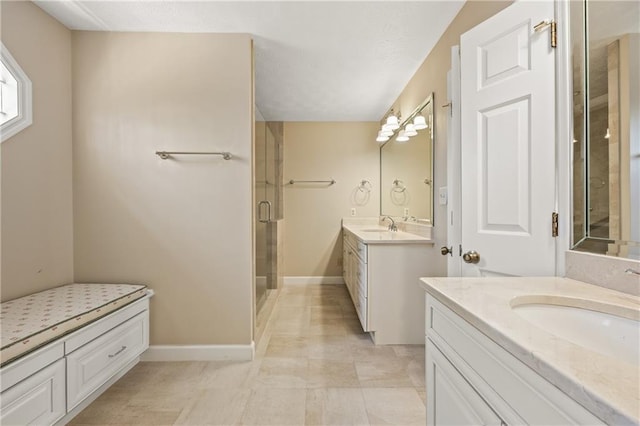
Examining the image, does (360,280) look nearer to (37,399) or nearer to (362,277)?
(362,277)

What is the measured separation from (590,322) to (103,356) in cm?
225

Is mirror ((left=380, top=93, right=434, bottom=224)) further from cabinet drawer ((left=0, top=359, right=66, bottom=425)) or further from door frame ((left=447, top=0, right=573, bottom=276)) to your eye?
cabinet drawer ((left=0, top=359, right=66, bottom=425))

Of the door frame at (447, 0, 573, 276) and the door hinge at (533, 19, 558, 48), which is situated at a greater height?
the door hinge at (533, 19, 558, 48)

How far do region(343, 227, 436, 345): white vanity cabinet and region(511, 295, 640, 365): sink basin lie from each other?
147 cm

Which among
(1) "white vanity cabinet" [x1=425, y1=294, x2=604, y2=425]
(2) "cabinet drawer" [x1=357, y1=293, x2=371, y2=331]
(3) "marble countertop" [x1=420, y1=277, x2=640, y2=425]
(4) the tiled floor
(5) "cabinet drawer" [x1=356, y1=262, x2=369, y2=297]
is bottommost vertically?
(4) the tiled floor

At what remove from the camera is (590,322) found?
2.67 ft

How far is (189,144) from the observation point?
211 cm

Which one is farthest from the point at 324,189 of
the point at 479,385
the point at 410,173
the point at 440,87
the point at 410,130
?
the point at 479,385

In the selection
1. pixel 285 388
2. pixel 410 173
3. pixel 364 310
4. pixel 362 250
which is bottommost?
pixel 285 388

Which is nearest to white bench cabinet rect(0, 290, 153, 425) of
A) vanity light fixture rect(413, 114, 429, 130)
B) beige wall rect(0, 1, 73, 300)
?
beige wall rect(0, 1, 73, 300)

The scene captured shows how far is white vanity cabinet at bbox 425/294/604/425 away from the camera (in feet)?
1.67

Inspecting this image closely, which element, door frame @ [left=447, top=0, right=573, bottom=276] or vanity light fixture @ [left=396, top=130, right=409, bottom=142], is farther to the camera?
vanity light fixture @ [left=396, top=130, right=409, bottom=142]

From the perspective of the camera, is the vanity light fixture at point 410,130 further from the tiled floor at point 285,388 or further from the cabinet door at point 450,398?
the cabinet door at point 450,398

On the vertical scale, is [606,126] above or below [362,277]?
above
